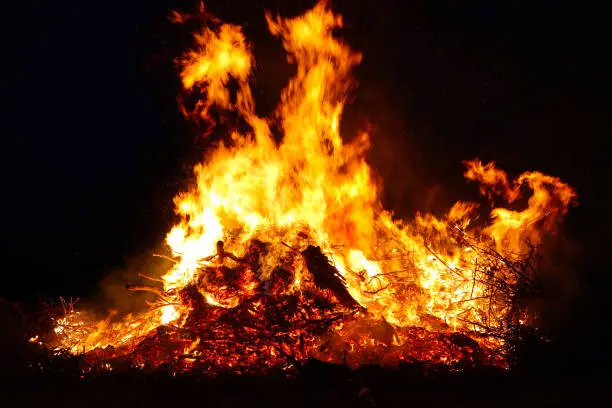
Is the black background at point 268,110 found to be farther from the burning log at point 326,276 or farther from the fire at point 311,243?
the burning log at point 326,276

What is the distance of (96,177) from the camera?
11398 millimetres

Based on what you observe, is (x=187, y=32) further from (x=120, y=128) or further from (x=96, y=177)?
(x=96, y=177)

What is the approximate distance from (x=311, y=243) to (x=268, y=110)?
3289mm

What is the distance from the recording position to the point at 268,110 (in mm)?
9102

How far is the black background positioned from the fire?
0.52 m

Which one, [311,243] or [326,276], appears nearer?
[326,276]

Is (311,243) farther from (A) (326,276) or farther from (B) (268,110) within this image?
(B) (268,110)

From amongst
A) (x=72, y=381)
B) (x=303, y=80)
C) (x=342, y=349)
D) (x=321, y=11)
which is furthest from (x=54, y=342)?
(x=321, y=11)

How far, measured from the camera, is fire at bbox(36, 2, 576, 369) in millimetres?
5668

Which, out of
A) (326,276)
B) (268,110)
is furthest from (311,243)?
(268,110)

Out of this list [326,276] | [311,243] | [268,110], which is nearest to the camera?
[326,276]

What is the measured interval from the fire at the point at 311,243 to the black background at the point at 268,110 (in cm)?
52

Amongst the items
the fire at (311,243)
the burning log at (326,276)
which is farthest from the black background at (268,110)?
the burning log at (326,276)

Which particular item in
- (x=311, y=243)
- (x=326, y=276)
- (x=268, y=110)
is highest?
(x=268, y=110)
